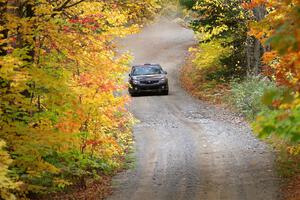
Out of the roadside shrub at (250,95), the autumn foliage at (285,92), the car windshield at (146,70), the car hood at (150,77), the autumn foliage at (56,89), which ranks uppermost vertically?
the autumn foliage at (285,92)

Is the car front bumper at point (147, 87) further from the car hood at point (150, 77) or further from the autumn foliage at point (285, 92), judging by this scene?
the autumn foliage at point (285, 92)

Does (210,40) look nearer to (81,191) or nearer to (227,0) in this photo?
(227,0)

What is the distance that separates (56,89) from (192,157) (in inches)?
257

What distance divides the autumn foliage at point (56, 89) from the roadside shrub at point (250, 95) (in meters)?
7.83

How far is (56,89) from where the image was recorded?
412 inches

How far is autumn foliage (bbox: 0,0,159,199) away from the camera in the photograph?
32.7 ft

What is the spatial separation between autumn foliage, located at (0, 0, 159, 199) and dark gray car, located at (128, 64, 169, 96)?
11713 millimetres

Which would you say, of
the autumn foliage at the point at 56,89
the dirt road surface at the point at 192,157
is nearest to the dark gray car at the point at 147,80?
the dirt road surface at the point at 192,157

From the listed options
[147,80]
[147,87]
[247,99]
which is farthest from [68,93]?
[147,87]

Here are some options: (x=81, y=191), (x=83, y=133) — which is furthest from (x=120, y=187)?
(x=83, y=133)

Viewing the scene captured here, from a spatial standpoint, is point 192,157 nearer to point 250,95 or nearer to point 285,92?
point 250,95

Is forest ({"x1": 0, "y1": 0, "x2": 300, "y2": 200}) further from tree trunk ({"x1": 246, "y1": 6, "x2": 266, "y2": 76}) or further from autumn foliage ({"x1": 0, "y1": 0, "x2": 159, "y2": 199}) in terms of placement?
tree trunk ({"x1": 246, "y1": 6, "x2": 266, "y2": 76})

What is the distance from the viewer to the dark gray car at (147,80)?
26750 mm

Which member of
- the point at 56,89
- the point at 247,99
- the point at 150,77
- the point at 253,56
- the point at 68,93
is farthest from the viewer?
the point at 150,77
